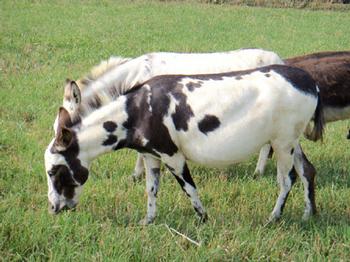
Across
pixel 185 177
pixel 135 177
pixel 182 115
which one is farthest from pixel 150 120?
pixel 135 177

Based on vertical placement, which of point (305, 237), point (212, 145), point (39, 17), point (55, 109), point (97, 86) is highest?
point (97, 86)

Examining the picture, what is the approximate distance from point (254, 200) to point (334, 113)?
201 cm

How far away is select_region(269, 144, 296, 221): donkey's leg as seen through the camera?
5.28 meters

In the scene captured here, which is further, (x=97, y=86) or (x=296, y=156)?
(x=296, y=156)

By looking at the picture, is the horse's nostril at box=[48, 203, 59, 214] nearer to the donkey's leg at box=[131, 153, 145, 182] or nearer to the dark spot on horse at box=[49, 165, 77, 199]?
the dark spot on horse at box=[49, 165, 77, 199]

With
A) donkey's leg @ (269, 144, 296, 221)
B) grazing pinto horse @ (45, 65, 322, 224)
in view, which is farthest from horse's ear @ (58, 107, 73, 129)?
donkey's leg @ (269, 144, 296, 221)

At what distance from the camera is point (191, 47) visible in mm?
16109

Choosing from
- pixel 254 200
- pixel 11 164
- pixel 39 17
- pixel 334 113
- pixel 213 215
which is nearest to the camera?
pixel 213 215

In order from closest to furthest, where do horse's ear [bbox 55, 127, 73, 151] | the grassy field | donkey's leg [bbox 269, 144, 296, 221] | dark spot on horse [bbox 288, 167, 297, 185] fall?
1. the grassy field
2. horse's ear [bbox 55, 127, 73, 151]
3. donkey's leg [bbox 269, 144, 296, 221]
4. dark spot on horse [bbox 288, 167, 297, 185]

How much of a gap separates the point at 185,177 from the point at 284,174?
1.12 meters

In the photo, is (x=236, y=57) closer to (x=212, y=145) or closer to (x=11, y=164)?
(x=212, y=145)

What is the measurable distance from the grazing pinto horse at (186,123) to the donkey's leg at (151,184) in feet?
0.93

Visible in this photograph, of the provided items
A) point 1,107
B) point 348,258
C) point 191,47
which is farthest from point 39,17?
point 348,258

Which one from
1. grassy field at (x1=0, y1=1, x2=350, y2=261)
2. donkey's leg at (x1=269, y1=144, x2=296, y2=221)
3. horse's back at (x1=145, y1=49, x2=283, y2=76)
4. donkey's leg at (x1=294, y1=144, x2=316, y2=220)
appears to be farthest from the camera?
horse's back at (x1=145, y1=49, x2=283, y2=76)
